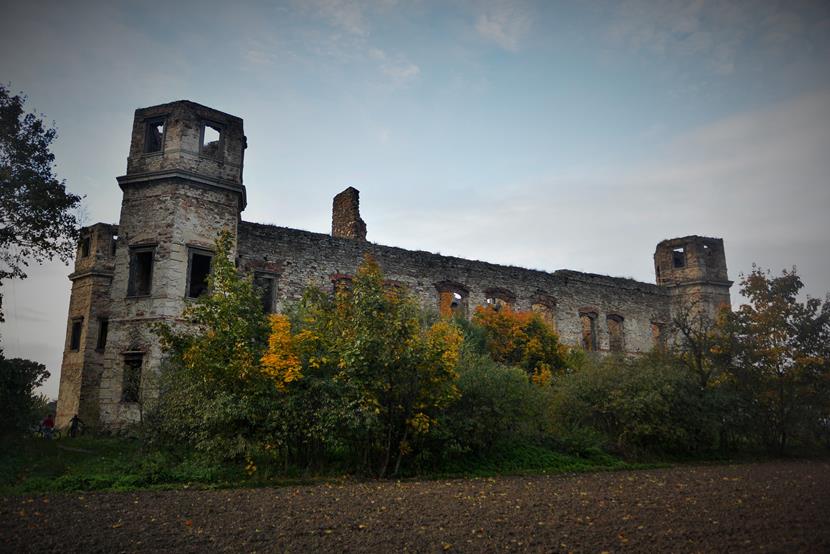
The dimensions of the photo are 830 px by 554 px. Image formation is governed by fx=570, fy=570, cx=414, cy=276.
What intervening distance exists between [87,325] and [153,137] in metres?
8.79

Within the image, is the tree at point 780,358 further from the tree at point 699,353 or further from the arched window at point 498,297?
the arched window at point 498,297

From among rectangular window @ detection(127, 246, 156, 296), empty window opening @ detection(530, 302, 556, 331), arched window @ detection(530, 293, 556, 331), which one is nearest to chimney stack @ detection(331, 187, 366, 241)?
rectangular window @ detection(127, 246, 156, 296)

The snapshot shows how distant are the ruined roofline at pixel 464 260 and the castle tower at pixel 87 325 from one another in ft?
25.3

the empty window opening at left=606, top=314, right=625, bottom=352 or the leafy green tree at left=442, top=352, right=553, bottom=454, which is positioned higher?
the empty window opening at left=606, top=314, right=625, bottom=352

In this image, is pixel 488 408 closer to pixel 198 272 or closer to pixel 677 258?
pixel 198 272

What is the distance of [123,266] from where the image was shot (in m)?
15.5

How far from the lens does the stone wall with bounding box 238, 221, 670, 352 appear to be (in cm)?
1814

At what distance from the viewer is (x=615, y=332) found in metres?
26.2

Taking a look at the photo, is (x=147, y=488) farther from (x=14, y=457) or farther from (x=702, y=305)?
(x=702, y=305)

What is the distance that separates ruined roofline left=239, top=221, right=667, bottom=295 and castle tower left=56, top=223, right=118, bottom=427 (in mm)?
7709

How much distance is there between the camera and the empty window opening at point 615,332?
84.6ft

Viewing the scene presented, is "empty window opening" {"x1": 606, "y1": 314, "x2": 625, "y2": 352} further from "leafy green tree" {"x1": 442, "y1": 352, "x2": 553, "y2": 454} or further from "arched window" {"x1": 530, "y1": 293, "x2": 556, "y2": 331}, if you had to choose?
"leafy green tree" {"x1": 442, "y1": 352, "x2": 553, "y2": 454}

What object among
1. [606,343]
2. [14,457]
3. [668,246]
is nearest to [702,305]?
[668,246]

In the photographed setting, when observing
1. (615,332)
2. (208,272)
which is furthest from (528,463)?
(615,332)
